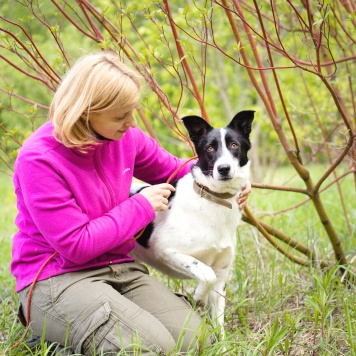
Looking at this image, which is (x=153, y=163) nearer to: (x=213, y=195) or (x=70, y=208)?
(x=213, y=195)

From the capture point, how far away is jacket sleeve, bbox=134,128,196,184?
290cm

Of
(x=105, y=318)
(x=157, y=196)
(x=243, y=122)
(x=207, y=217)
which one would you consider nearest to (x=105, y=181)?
(x=157, y=196)

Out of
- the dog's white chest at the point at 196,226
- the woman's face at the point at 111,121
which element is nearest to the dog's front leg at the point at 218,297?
the dog's white chest at the point at 196,226

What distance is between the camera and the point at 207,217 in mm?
2658

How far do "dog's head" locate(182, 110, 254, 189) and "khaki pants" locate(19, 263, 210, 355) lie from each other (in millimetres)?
658

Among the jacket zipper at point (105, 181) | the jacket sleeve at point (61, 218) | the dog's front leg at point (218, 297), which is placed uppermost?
the jacket zipper at point (105, 181)

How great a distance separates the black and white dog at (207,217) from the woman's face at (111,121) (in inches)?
14.1

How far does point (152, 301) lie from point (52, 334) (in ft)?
1.59

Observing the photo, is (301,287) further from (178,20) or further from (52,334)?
(178,20)

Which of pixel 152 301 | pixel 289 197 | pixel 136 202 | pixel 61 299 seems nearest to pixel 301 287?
pixel 152 301

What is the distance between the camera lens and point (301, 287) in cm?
319

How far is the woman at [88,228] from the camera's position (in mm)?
2277

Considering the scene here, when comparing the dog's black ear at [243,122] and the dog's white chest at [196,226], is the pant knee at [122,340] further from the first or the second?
the dog's black ear at [243,122]

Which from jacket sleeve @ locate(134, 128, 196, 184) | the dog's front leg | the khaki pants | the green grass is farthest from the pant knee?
jacket sleeve @ locate(134, 128, 196, 184)
